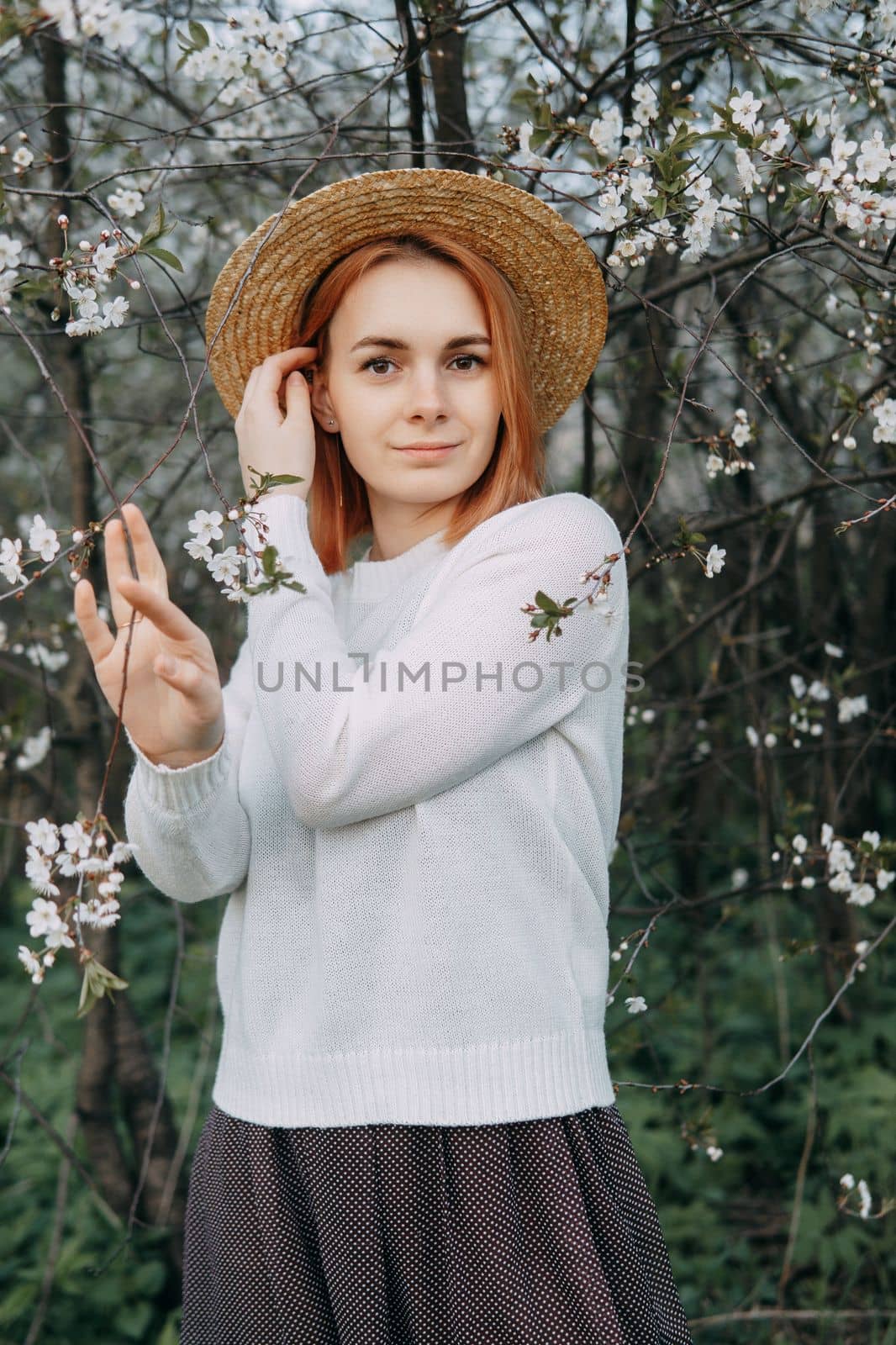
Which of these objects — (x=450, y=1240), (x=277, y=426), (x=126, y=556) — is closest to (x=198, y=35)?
(x=277, y=426)

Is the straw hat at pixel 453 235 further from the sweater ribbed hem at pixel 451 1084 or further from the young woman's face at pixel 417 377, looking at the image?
the sweater ribbed hem at pixel 451 1084

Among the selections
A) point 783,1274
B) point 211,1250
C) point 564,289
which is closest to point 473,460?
point 564,289

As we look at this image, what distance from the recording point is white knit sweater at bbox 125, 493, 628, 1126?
140cm

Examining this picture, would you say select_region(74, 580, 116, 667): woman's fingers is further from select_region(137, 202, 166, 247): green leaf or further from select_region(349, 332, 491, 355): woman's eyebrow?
select_region(349, 332, 491, 355): woman's eyebrow

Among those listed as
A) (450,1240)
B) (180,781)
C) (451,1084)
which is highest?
(180,781)

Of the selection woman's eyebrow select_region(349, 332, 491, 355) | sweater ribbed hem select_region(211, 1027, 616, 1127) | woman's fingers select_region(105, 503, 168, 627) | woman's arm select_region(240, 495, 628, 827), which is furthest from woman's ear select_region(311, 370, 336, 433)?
sweater ribbed hem select_region(211, 1027, 616, 1127)

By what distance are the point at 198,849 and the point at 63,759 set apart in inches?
139

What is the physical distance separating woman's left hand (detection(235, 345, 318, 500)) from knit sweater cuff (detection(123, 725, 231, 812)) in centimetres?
35

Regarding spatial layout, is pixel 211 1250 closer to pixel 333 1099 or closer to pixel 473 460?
pixel 333 1099

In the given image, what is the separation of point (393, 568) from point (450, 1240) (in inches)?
34.0

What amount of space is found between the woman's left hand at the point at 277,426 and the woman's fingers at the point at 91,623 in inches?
10.1

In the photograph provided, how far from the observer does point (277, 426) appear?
1.64 m

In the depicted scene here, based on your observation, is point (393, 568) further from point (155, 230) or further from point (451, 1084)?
point (451, 1084)

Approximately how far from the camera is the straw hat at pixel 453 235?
162 centimetres
